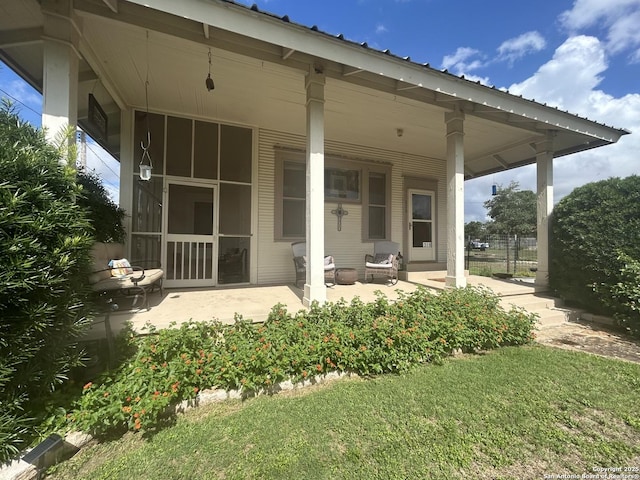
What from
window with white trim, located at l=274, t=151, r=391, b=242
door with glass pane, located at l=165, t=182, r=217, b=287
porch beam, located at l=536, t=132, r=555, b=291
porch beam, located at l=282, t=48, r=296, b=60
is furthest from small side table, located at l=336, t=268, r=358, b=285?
porch beam, located at l=282, t=48, r=296, b=60

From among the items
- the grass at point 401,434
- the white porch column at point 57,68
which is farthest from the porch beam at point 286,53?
the grass at point 401,434

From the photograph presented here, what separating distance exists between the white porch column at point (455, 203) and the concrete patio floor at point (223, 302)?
66cm

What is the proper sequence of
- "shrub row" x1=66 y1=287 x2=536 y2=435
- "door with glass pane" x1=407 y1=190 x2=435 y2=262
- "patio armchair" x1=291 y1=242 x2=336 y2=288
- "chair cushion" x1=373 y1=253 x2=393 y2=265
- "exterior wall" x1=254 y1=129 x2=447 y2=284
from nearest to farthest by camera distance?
"shrub row" x1=66 y1=287 x2=536 y2=435, "patio armchair" x1=291 y1=242 x2=336 y2=288, "exterior wall" x1=254 y1=129 x2=447 y2=284, "chair cushion" x1=373 y1=253 x2=393 y2=265, "door with glass pane" x1=407 y1=190 x2=435 y2=262

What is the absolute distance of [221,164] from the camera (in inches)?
216

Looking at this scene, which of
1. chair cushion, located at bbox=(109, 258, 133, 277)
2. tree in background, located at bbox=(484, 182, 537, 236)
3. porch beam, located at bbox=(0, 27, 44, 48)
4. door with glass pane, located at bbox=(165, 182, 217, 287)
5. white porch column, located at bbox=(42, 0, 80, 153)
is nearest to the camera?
white porch column, located at bbox=(42, 0, 80, 153)

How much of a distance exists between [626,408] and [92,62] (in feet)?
21.5

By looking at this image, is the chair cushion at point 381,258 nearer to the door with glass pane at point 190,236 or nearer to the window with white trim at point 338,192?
the window with white trim at point 338,192

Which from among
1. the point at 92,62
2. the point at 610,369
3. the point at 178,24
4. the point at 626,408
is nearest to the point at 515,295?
the point at 610,369

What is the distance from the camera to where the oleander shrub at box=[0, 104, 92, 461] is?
152 centimetres

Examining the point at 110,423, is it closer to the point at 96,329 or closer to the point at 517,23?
the point at 96,329

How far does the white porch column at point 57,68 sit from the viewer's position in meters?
2.59

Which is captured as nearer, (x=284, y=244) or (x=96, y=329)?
(x=96, y=329)

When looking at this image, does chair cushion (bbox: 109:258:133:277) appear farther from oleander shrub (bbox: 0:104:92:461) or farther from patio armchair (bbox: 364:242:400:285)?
patio armchair (bbox: 364:242:400:285)

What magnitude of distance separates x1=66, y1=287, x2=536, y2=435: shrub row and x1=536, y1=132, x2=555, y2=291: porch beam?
Answer: 2.58 meters
